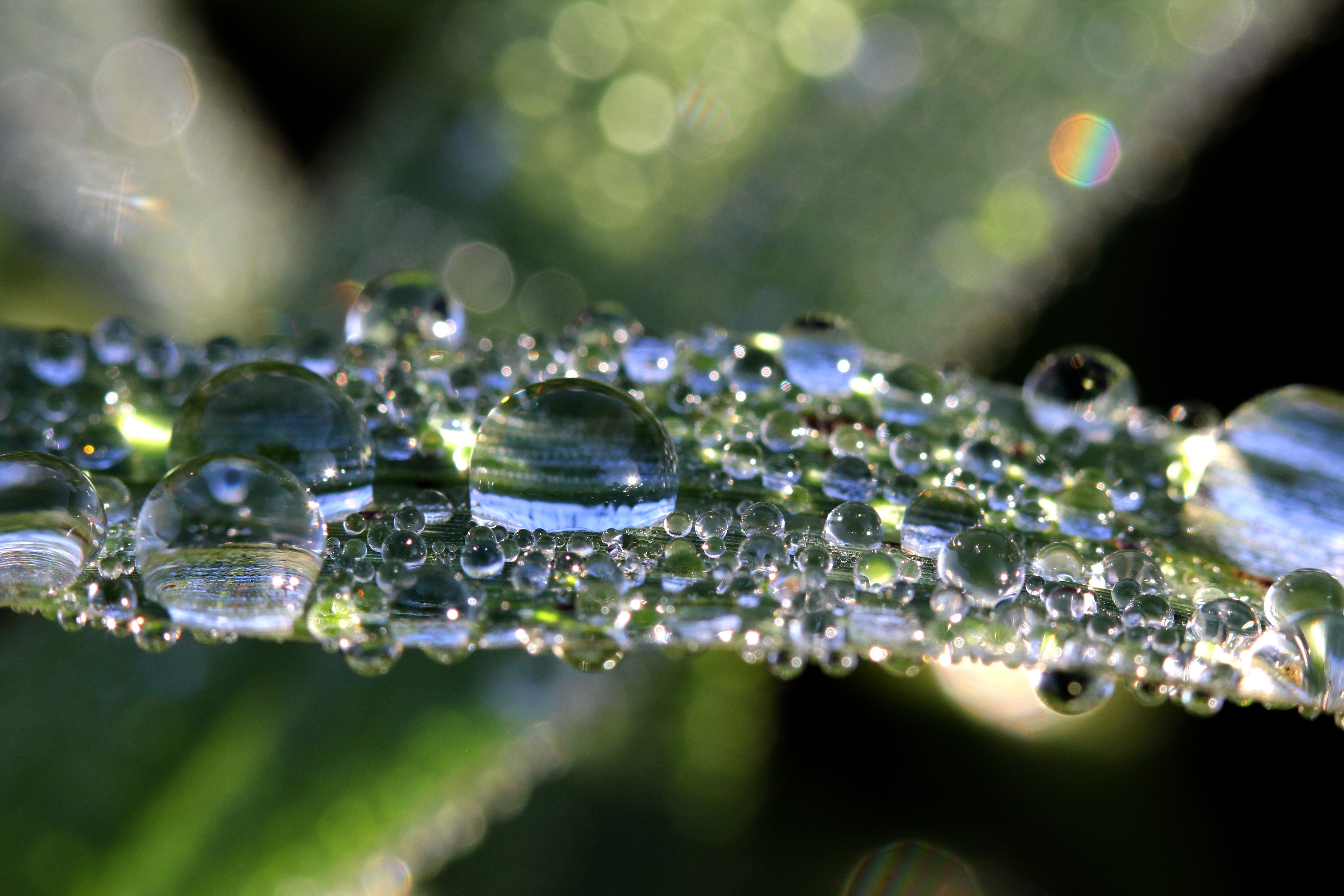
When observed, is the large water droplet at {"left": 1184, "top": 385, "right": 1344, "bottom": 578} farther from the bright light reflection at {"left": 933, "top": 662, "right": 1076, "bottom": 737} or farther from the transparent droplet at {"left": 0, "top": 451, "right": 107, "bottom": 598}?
the bright light reflection at {"left": 933, "top": 662, "right": 1076, "bottom": 737}

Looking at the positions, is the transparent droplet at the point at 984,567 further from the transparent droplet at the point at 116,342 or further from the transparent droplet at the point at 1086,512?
the transparent droplet at the point at 116,342

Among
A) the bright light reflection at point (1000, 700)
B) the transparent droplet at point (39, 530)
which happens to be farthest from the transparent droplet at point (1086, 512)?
the bright light reflection at point (1000, 700)

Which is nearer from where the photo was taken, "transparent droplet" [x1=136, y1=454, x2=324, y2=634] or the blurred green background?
"transparent droplet" [x1=136, y1=454, x2=324, y2=634]

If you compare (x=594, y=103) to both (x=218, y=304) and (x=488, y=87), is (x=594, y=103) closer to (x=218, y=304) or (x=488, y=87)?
(x=488, y=87)

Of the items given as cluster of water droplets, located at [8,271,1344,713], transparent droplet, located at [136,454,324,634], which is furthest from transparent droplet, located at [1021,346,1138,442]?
transparent droplet, located at [136,454,324,634]

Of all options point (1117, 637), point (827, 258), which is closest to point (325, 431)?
point (1117, 637)

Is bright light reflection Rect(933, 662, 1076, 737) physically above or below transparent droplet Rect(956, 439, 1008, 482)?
above

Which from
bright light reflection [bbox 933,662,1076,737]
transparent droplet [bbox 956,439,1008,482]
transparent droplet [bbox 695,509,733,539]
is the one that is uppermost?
bright light reflection [bbox 933,662,1076,737]
